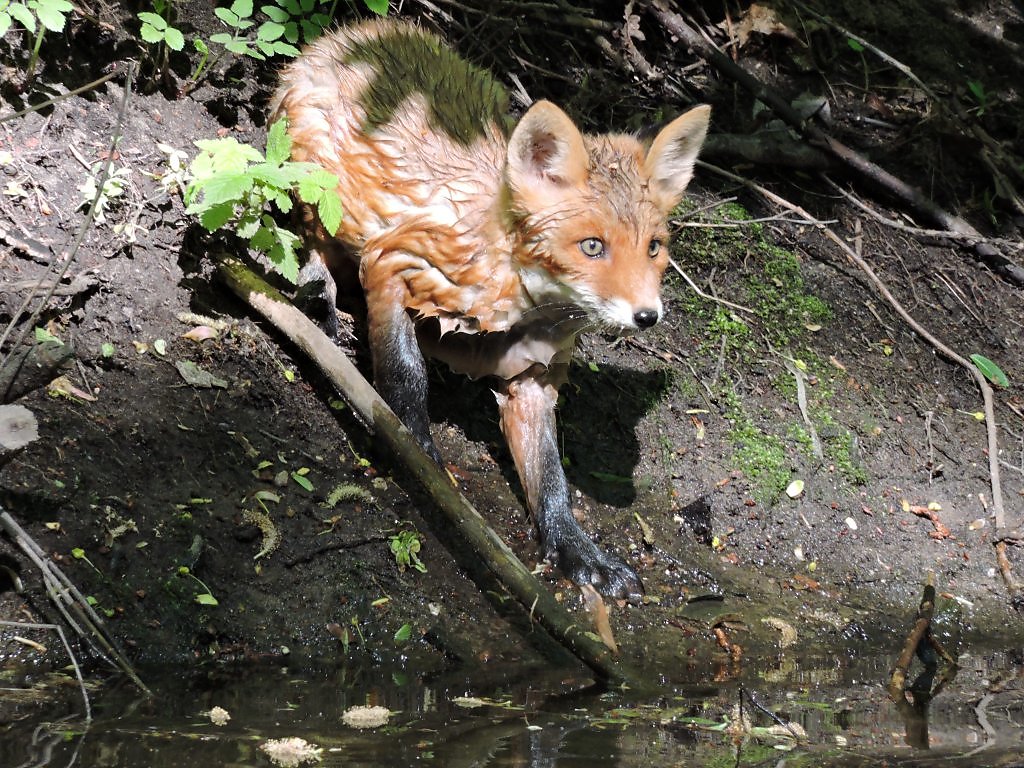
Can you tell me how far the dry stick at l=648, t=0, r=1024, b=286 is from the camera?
7.74m

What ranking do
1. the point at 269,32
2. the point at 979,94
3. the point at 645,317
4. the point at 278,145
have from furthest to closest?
the point at 979,94
the point at 269,32
the point at 278,145
the point at 645,317

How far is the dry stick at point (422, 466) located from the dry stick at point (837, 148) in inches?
159

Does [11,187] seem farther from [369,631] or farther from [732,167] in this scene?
[732,167]

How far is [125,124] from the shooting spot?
19.7 ft

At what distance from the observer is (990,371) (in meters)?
6.98

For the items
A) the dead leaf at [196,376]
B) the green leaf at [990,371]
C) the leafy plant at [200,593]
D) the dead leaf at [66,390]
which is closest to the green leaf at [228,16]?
the dead leaf at [196,376]

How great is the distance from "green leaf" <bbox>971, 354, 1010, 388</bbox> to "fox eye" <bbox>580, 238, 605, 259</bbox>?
3597 mm

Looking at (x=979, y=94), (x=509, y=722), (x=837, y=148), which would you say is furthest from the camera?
(x=979, y=94)

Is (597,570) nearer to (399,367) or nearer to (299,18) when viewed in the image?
(399,367)

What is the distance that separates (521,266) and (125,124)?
8.74 feet

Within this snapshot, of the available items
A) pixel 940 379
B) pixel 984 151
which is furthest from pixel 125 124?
pixel 984 151

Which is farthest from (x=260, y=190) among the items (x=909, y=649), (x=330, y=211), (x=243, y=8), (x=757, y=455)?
(x=909, y=649)

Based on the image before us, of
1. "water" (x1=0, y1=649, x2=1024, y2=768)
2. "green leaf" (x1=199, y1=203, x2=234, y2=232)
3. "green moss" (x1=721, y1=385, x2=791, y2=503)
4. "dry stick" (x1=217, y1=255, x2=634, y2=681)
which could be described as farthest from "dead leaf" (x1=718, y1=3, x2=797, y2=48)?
"water" (x1=0, y1=649, x2=1024, y2=768)

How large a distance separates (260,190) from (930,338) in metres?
4.44
